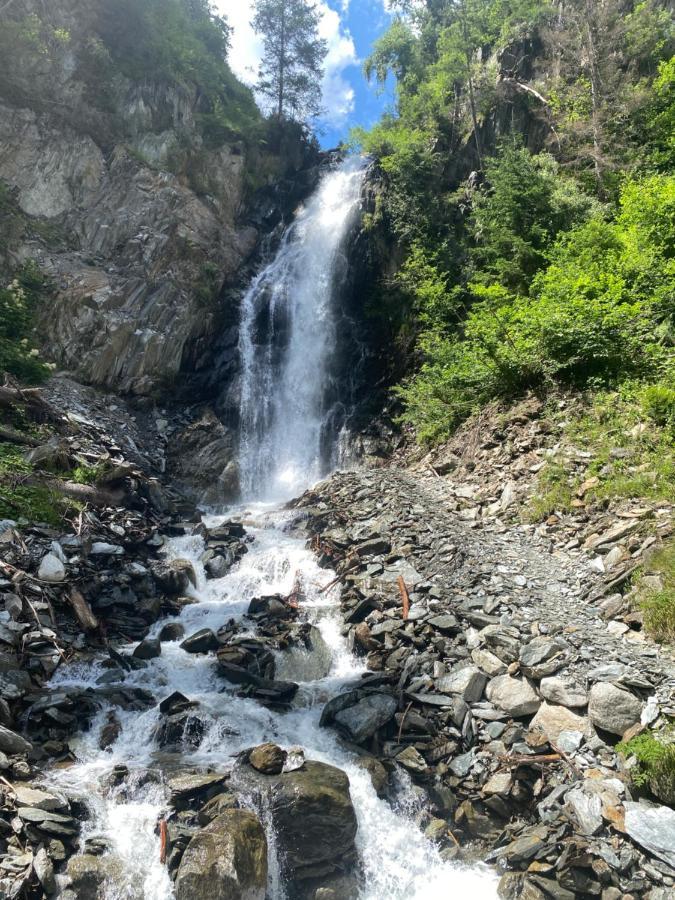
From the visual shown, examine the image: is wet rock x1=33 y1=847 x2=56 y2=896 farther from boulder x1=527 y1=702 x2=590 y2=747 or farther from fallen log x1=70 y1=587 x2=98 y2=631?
boulder x1=527 y1=702 x2=590 y2=747

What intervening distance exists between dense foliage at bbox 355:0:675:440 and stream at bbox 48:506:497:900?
705cm

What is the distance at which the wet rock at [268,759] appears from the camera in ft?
17.9

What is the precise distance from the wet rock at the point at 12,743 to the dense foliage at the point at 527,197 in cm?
987

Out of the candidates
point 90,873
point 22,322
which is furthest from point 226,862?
point 22,322

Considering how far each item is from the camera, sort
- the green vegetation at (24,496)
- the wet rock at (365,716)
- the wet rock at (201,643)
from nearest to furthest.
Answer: the wet rock at (365,716)
the wet rock at (201,643)
the green vegetation at (24,496)

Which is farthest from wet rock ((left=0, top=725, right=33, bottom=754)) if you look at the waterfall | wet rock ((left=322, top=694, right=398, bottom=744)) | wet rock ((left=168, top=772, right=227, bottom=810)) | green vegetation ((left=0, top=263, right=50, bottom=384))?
the waterfall

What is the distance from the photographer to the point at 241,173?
25969 millimetres

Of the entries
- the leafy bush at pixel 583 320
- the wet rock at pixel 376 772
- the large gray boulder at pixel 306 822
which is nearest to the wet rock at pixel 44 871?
the large gray boulder at pixel 306 822

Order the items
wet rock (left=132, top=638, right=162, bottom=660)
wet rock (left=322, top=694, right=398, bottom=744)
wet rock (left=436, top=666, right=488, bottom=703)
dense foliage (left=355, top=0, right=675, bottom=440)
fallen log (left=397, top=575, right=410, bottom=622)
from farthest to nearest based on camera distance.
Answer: dense foliage (left=355, top=0, right=675, bottom=440), wet rock (left=132, top=638, right=162, bottom=660), fallen log (left=397, top=575, right=410, bottom=622), wet rock (left=322, top=694, right=398, bottom=744), wet rock (left=436, top=666, right=488, bottom=703)

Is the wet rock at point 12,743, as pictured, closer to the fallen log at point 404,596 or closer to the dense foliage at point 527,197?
the fallen log at point 404,596

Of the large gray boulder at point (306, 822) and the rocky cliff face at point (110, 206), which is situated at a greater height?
the rocky cliff face at point (110, 206)

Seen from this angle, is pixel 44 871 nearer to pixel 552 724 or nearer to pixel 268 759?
pixel 268 759

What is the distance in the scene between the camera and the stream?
15.1ft

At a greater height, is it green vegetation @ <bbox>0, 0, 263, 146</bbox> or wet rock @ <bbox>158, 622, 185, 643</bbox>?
green vegetation @ <bbox>0, 0, 263, 146</bbox>
